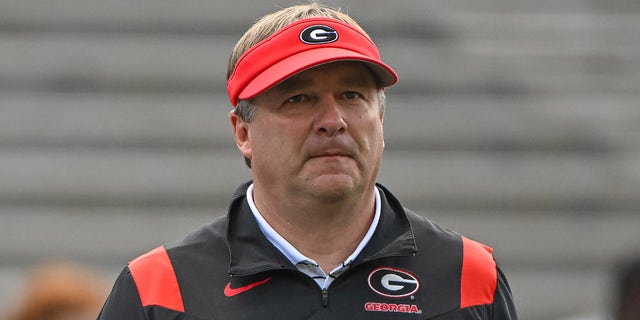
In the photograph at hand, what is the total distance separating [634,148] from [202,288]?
7059mm

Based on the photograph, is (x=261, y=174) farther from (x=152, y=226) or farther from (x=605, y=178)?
(x=605, y=178)

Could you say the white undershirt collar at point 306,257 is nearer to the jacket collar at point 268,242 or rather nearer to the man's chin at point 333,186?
the jacket collar at point 268,242

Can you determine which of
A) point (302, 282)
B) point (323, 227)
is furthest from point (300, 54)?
point (302, 282)

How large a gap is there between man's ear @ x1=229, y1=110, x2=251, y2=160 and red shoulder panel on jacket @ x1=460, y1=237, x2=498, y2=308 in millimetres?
595

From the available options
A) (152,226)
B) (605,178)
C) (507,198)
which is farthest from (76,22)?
(605,178)

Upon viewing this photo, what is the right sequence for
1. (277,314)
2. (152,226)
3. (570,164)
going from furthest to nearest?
1. (570,164)
2. (152,226)
3. (277,314)

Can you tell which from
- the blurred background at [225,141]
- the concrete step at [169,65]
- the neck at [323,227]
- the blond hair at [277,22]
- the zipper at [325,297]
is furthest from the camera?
Answer: the concrete step at [169,65]

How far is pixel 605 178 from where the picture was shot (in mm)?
9391

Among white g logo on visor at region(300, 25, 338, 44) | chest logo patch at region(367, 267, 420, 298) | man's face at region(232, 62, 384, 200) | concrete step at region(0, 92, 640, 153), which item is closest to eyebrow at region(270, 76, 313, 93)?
man's face at region(232, 62, 384, 200)

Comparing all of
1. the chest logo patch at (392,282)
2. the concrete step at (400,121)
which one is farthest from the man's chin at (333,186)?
the concrete step at (400,121)

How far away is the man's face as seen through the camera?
3.11 meters

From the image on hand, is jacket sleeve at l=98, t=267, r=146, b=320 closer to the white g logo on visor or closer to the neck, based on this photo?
the neck

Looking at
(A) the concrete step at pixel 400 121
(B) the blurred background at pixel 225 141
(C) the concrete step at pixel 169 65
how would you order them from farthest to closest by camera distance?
1. (C) the concrete step at pixel 169 65
2. (A) the concrete step at pixel 400 121
3. (B) the blurred background at pixel 225 141

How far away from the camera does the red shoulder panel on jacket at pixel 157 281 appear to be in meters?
3.12
